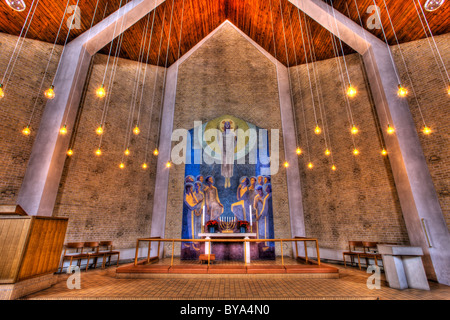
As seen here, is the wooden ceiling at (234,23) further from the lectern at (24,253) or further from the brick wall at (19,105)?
the lectern at (24,253)

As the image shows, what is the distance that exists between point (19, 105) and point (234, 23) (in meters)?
10.7

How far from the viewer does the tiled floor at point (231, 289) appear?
12.2ft

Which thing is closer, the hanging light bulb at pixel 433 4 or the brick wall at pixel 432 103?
the hanging light bulb at pixel 433 4

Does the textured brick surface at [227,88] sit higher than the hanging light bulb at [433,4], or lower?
higher

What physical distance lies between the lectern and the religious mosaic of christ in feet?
15.1

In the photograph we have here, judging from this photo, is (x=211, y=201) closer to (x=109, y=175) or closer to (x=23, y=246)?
(x=109, y=175)

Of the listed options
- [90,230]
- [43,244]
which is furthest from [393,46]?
[90,230]

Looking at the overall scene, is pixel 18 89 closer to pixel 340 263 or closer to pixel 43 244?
pixel 43 244

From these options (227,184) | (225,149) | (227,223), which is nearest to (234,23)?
(225,149)

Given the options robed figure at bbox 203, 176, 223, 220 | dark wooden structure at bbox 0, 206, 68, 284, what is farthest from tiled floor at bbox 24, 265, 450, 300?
robed figure at bbox 203, 176, 223, 220

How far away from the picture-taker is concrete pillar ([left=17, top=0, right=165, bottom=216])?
5.84 m

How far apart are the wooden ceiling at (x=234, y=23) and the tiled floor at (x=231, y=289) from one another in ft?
25.5

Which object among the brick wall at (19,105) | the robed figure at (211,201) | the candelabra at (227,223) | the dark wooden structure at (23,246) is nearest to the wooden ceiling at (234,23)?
the brick wall at (19,105)
